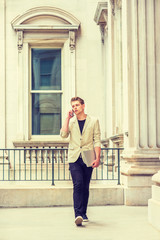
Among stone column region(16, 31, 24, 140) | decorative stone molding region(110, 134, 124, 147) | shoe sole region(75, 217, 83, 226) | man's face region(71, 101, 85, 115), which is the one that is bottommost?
shoe sole region(75, 217, 83, 226)

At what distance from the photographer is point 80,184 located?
848 cm

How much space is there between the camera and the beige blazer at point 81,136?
864 centimetres

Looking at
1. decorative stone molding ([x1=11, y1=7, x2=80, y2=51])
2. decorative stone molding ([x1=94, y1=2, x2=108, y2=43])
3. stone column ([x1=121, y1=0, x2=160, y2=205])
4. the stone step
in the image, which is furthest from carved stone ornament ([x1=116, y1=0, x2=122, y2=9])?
the stone step

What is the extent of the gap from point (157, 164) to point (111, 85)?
3.80 meters

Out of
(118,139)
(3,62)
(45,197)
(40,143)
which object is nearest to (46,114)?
(40,143)

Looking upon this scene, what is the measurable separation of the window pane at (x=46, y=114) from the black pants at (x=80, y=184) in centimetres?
870

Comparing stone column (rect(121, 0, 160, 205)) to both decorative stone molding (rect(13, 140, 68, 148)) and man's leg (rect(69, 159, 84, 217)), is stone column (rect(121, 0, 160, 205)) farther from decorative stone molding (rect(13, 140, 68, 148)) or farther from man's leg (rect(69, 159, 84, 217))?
decorative stone molding (rect(13, 140, 68, 148))

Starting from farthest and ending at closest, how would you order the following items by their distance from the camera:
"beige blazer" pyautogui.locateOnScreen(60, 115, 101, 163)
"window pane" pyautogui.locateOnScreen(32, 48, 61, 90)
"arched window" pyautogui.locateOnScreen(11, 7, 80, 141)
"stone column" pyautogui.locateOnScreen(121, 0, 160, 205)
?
"window pane" pyautogui.locateOnScreen(32, 48, 61, 90) → "arched window" pyautogui.locateOnScreen(11, 7, 80, 141) → "stone column" pyautogui.locateOnScreen(121, 0, 160, 205) → "beige blazer" pyautogui.locateOnScreen(60, 115, 101, 163)

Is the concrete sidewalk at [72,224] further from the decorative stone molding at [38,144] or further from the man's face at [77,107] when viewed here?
the decorative stone molding at [38,144]

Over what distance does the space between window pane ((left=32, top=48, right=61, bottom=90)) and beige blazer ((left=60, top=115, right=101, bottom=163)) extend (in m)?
8.81

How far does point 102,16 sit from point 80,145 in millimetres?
8275

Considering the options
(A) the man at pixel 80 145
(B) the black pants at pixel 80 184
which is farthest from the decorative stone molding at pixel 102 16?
(B) the black pants at pixel 80 184

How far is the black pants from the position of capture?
27.7 ft

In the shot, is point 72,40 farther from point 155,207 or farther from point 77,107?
point 155,207
